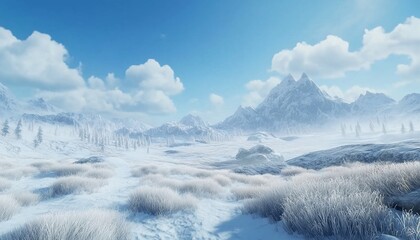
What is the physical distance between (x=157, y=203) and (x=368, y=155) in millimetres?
23864

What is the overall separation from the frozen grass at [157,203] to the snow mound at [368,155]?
17.5 meters

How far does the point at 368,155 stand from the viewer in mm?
25625

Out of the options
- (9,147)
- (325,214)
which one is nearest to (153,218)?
(325,214)

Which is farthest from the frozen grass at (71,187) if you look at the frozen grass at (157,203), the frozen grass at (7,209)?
the frozen grass at (157,203)

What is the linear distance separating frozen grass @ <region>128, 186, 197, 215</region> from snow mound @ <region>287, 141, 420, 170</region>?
17.5 meters

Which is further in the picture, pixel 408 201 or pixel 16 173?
pixel 16 173

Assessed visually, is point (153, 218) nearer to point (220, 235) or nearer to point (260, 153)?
point (220, 235)

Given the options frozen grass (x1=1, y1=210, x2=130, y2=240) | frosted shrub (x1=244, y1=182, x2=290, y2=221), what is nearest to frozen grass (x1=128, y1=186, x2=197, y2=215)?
frosted shrub (x1=244, y1=182, x2=290, y2=221)

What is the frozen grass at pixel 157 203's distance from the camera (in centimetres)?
766

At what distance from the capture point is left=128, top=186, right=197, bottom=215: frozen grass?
7664 mm

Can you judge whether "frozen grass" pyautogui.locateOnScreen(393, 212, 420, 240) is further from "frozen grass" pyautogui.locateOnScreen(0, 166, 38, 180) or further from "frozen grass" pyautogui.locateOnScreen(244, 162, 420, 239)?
"frozen grass" pyautogui.locateOnScreen(0, 166, 38, 180)

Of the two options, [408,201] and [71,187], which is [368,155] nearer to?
[408,201]

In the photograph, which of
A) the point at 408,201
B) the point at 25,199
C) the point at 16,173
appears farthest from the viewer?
the point at 16,173

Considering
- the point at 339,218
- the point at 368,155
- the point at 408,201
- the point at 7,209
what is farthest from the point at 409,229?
the point at 368,155
